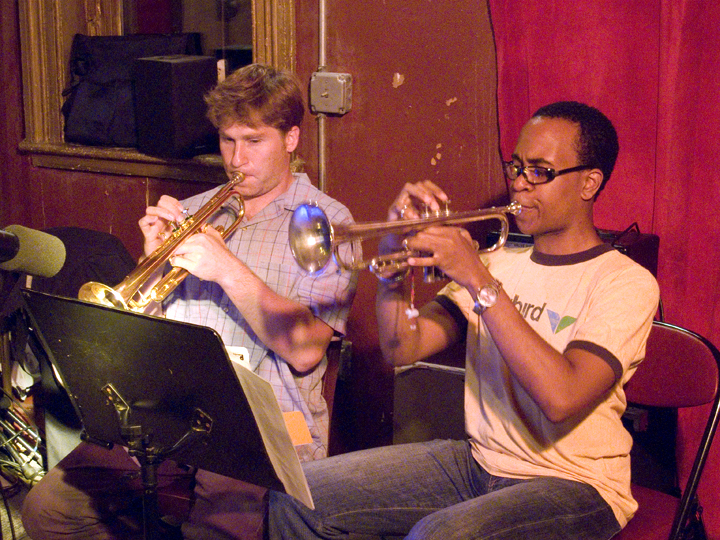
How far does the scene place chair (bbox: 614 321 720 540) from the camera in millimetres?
1810

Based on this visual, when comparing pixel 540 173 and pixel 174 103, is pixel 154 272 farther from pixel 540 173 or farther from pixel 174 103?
pixel 174 103

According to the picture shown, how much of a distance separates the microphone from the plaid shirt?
0.57 meters

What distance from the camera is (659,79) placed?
7.84ft

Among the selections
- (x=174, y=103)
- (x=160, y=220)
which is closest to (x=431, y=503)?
(x=160, y=220)

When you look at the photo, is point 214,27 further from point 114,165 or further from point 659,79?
point 659,79

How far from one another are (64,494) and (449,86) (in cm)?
190

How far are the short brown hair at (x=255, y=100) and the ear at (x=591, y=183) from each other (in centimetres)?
92

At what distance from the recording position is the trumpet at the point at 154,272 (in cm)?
197

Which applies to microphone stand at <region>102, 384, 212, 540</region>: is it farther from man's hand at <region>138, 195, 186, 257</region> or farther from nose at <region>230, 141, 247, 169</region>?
nose at <region>230, 141, 247, 169</region>

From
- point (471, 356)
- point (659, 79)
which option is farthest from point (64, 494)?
point (659, 79)

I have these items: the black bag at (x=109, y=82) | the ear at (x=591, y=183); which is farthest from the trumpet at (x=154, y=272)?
the black bag at (x=109, y=82)

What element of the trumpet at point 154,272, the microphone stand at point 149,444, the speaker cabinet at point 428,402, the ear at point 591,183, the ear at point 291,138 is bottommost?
the speaker cabinet at point 428,402

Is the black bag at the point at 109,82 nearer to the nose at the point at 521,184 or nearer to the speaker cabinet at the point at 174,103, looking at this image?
the speaker cabinet at the point at 174,103

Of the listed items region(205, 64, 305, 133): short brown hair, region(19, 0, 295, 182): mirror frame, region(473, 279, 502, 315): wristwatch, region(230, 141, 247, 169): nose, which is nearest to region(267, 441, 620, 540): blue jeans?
region(473, 279, 502, 315): wristwatch
